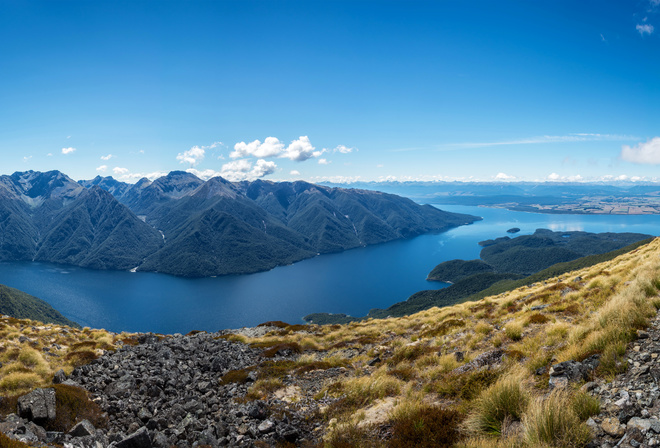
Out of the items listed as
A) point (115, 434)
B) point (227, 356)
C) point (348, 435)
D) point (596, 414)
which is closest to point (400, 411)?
point (348, 435)

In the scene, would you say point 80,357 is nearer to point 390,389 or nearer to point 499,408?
point 390,389

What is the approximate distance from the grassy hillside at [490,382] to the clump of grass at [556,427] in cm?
2

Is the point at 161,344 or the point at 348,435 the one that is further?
the point at 161,344

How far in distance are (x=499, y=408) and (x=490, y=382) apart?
7.06ft

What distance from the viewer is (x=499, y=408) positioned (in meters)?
7.38

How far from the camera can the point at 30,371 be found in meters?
14.5

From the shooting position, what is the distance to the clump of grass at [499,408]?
7242mm

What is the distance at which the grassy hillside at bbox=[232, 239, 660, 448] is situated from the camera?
21.6 ft

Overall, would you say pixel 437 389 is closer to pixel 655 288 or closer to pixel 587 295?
pixel 655 288

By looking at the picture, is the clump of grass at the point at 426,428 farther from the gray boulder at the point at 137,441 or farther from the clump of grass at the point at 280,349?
the clump of grass at the point at 280,349

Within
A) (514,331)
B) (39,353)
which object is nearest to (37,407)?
(39,353)

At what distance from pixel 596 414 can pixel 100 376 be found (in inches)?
760

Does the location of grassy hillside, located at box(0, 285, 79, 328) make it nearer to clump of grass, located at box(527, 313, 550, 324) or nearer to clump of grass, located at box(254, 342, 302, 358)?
clump of grass, located at box(254, 342, 302, 358)

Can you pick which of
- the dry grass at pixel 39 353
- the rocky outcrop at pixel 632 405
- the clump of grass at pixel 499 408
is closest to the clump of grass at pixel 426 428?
the clump of grass at pixel 499 408
